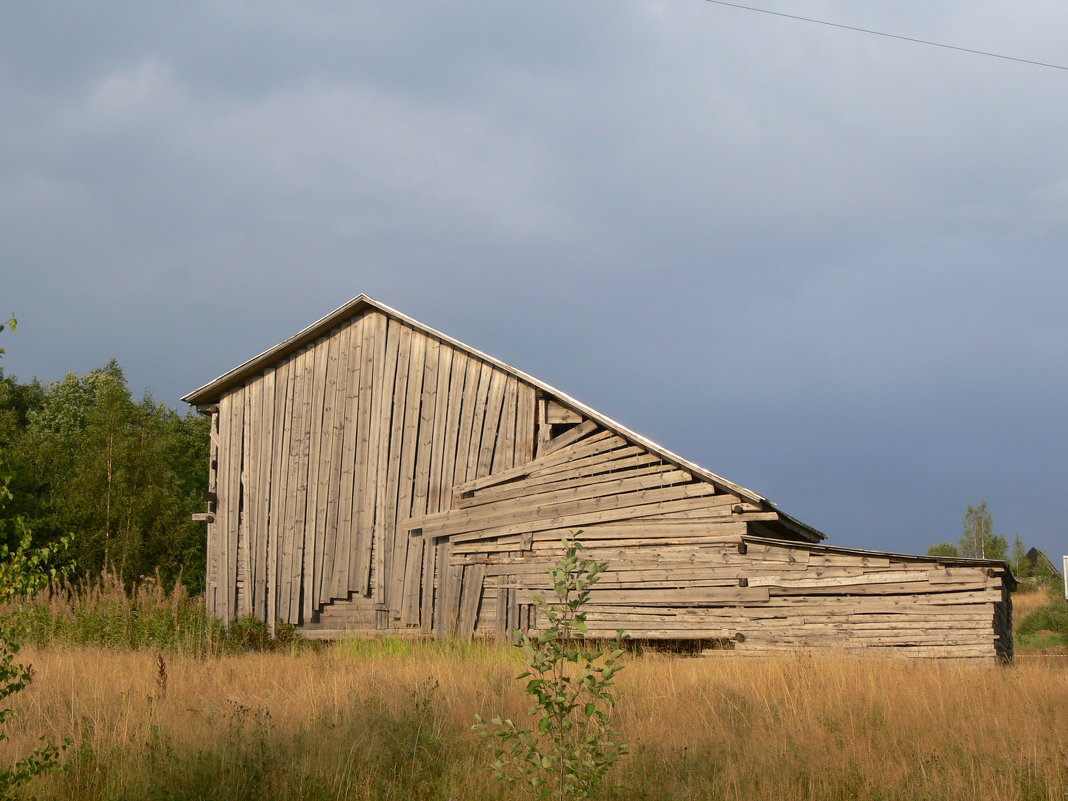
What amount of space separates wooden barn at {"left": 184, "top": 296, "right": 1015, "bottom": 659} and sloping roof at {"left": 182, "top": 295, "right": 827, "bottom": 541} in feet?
0.16

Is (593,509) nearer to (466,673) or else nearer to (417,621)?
(417,621)

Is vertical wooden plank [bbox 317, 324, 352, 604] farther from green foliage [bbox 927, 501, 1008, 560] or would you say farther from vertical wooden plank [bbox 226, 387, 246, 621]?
green foliage [bbox 927, 501, 1008, 560]

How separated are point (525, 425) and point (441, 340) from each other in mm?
2568

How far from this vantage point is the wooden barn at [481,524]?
15.0 metres

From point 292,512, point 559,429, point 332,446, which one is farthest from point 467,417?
point 292,512

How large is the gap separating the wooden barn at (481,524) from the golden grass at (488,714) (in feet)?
8.01

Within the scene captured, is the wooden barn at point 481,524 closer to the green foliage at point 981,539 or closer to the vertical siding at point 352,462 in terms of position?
the vertical siding at point 352,462

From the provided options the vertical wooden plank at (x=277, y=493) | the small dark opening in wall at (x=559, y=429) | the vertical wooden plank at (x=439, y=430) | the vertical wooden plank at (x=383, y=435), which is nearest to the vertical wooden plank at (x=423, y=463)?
the vertical wooden plank at (x=439, y=430)


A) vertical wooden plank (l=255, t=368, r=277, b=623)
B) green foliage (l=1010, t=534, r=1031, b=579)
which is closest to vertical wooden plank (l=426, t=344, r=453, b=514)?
vertical wooden plank (l=255, t=368, r=277, b=623)

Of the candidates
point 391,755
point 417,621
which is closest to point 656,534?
point 417,621

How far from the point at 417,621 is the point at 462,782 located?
35.9 ft

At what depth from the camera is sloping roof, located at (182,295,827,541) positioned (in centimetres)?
1597

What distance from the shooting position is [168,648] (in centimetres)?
1490

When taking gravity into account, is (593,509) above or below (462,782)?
above
